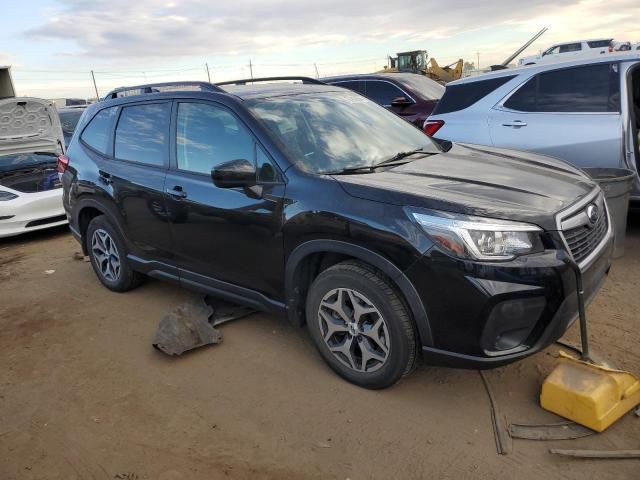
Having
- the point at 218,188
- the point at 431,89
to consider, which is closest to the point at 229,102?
the point at 218,188

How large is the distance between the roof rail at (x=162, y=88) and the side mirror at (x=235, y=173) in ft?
2.63

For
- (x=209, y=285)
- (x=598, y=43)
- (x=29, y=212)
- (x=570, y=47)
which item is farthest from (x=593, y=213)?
(x=598, y=43)

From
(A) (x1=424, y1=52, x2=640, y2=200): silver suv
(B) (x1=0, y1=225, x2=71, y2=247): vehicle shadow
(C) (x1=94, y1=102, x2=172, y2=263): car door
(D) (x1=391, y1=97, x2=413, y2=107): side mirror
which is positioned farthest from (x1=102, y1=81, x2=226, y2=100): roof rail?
(D) (x1=391, y1=97, x2=413, y2=107): side mirror

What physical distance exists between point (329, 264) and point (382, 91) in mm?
6364

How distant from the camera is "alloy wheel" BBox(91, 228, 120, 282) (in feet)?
16.1

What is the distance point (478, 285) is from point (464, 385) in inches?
35.9

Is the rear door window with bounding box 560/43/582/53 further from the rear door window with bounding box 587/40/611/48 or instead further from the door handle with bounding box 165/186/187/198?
the door handle with bounding box 165/186/187/198

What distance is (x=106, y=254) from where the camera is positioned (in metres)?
5.01

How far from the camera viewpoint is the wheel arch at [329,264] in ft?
9.02

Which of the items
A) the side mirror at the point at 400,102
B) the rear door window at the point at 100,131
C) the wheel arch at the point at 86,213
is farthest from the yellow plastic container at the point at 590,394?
the side mirror at the point at 400,102

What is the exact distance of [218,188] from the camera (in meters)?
3.58

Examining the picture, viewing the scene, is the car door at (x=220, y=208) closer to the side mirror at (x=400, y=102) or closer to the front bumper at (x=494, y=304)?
the front bumper at (x=494, y=304)

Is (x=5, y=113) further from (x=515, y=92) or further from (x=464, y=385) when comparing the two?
(x=464, y=385)

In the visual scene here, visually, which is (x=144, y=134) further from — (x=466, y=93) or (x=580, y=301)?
(x=466, y=93)
